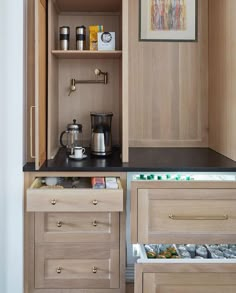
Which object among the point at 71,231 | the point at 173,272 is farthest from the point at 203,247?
the point at 71,231

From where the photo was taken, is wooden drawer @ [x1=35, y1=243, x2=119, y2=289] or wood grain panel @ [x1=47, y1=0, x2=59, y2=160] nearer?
wooden drawer @ [x1=35, y1=243, x2=119, y2=289]

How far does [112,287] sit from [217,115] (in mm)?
1211

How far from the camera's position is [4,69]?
1.99 metres

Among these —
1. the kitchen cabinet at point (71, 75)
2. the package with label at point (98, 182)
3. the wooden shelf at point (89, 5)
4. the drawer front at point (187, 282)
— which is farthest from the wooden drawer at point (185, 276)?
the wooden shelf at point (89, 5)

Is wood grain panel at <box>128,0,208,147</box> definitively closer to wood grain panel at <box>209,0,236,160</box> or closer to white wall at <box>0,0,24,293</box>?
wood grain panel at <box>209,0,236,160</box>

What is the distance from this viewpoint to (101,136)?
2.39 meters

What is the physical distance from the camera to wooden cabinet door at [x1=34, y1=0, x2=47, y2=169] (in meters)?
1.95

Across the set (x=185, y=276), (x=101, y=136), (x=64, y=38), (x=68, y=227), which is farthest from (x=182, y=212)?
(x=64, y=38)

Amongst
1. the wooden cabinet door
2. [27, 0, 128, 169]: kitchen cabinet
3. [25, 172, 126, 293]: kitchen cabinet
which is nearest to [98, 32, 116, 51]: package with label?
[27, 0, 128, 169]: kitchen cabinet

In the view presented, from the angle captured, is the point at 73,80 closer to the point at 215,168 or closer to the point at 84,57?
the point at 84,57

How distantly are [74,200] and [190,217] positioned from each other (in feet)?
1.79

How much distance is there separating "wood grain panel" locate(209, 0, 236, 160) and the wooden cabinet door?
102 cm

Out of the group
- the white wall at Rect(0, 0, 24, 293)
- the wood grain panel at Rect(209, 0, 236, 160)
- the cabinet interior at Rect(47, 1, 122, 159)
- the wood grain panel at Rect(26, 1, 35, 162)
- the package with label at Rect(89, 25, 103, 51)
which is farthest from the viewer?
the cabinet interior at Rect(47, 1, 122, 159)

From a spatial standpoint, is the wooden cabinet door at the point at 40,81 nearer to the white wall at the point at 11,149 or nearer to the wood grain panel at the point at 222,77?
the white wall at the point at 11,149
